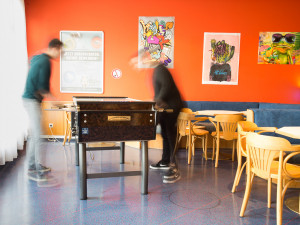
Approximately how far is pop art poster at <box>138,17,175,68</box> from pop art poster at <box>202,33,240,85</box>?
86 cm

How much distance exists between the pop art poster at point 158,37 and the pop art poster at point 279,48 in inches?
86.0

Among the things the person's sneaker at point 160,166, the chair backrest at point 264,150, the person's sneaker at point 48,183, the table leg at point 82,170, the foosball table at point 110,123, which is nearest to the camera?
the chair backrest at point 264,150

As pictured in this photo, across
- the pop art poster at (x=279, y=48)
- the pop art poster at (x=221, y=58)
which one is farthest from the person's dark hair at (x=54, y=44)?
the pop art poster at (x=279, y=48)

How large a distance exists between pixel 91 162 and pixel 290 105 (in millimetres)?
4807

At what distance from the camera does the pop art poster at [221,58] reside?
6855mm

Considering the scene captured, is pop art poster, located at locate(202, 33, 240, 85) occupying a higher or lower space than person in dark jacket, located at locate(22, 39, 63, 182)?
higher

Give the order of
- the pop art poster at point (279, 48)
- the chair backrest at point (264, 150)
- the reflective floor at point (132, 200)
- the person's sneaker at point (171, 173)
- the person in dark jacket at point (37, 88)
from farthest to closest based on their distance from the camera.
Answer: the pop art poster at point (279, 48)
the person's sneaker at point (171, 173)
the person in dark jacket at point (37, 88)
the reflective floor at point (132, 200)
the chair backrest at point (264, 150)

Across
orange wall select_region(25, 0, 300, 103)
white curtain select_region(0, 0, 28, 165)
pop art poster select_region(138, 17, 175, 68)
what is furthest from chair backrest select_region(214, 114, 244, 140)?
white curtain select_region(0, 0, 28, 165)

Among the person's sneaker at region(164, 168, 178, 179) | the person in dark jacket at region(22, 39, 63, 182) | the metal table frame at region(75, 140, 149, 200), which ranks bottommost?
the person's sneaker at region(164, 168, 178, 179)

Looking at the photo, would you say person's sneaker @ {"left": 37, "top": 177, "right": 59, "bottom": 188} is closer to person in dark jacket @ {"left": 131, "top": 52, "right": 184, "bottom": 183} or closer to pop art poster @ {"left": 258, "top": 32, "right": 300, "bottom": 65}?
person in dark jacket @ {"left": 131, "top": 52, "right": 184, "bottom": 183}

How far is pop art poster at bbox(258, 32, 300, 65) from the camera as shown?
6.79 meters

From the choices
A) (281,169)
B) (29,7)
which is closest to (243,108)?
(281,169)

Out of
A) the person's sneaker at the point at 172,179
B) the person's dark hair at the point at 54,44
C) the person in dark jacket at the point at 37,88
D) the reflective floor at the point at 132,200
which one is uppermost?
the person's dark hair at the point at 54,44

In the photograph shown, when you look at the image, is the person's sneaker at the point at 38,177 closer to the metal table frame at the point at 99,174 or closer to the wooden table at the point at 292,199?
the metal table frame at the point at 99,174
